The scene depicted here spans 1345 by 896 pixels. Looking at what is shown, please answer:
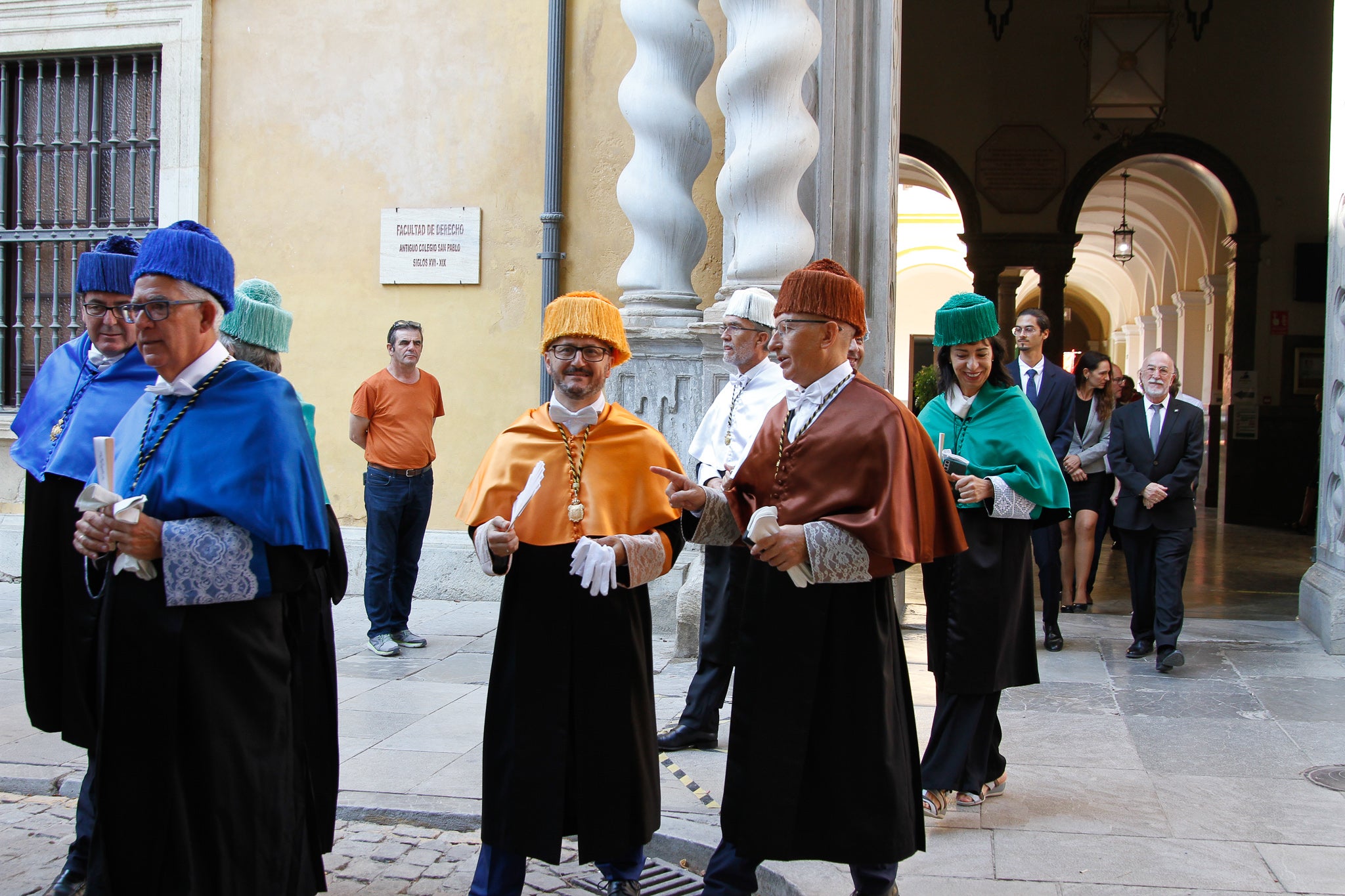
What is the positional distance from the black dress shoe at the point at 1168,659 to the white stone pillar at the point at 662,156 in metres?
3.21

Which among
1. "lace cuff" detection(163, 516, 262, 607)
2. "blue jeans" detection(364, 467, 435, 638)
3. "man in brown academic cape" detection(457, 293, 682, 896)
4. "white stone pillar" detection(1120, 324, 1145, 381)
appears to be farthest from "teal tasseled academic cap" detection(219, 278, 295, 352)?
"white stone pillar" detection(1120, 324, 1145, 381)

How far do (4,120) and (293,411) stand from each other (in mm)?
7986

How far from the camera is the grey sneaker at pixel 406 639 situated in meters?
7.14

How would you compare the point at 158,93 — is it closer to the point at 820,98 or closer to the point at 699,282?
the point at 699,282

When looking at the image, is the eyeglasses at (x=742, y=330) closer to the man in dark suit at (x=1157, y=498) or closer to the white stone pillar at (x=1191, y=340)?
the man in dark suit at (x=1157, y=498)

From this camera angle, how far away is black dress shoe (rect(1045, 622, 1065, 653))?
729 cm

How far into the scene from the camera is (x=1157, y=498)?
6.93 m

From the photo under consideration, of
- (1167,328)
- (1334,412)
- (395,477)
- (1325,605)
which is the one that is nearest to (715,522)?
(395,477)

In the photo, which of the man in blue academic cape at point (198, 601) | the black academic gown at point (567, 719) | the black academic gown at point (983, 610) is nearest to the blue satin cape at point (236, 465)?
the man in blue academic cape at point (198, 601)

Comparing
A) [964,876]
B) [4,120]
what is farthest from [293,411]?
[4,120]

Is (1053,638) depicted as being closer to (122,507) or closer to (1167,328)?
(122,507)

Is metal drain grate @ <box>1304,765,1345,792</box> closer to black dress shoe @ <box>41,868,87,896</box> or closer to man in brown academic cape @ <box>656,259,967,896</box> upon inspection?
man in brown academic cape @ <box>656,259,967,896</box>

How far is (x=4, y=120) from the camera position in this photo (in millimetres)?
9531

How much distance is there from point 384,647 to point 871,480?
4235 millimetres
